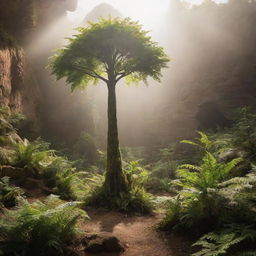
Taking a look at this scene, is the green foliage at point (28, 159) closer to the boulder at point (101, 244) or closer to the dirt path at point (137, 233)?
the dirt path at point (137, 233)

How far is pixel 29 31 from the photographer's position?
16609mm

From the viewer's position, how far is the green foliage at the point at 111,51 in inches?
301

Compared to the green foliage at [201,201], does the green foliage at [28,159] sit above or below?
above

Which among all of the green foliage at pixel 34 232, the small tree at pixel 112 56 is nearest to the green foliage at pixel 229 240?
the green foliage at pixel 34 232

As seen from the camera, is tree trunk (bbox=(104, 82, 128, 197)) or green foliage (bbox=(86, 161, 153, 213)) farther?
tree trunk (bbox=(104, 82, 128, 197))

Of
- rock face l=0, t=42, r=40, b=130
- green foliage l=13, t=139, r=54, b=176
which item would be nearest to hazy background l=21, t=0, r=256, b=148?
rock face l=0, t=42, r=40, b=130

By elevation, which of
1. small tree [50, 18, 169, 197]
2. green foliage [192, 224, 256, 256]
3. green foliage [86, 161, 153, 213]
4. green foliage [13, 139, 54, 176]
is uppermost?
small tree [50, 18, 169, 197]

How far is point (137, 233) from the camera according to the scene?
5.68m

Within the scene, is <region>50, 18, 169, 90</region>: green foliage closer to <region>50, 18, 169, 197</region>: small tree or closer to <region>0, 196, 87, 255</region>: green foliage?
<region>50, 18, 169, 197</region>: small tree

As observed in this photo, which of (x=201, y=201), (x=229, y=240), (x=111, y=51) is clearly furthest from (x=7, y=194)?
(x=111, y=51)

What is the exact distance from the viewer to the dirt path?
14.6 feet

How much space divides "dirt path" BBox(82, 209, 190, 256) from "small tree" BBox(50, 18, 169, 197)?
3.91 ft

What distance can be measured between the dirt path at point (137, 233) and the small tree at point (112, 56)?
1.19 metres

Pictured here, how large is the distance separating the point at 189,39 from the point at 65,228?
2995 cm
